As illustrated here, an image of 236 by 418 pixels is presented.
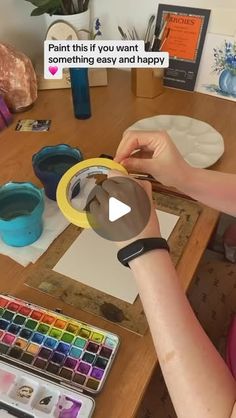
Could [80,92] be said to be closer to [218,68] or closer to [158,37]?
[158,37]

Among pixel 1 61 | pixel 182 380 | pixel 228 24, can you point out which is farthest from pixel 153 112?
pixel 182 380

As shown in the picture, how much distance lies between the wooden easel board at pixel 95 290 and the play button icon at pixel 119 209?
0.37ft

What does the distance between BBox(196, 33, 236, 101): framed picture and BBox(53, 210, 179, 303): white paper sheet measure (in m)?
0.45

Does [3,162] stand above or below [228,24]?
below

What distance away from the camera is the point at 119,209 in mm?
560

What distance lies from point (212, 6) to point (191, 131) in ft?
1.02

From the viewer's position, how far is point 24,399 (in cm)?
50

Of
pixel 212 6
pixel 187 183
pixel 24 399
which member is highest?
pixel 212 6

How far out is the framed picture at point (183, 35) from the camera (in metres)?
0.97

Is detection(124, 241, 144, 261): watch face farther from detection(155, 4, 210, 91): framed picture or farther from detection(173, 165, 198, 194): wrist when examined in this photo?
detection(155, 4, 210, 91): framed picture

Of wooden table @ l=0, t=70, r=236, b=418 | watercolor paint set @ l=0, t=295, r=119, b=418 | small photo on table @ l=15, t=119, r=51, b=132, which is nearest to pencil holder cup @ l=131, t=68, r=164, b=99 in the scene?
wooden table @ l=0, t=70, r=236, b=418

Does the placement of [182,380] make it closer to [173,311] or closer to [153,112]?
[173,311]

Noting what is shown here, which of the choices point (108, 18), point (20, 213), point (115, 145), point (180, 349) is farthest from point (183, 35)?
point (180, 349)

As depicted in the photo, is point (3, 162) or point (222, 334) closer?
point (3, 162)
